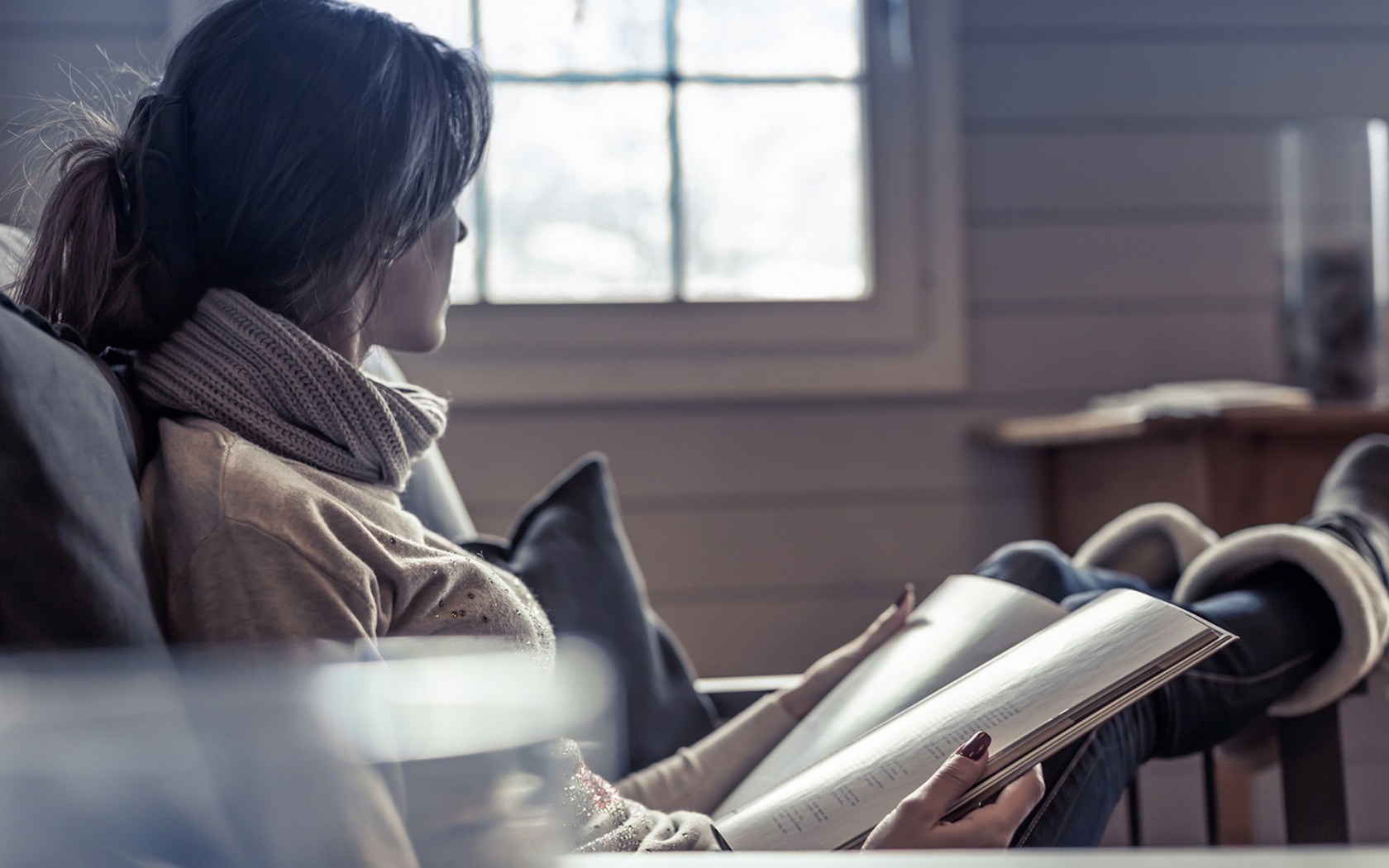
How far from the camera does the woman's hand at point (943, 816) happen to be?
24.3 inches

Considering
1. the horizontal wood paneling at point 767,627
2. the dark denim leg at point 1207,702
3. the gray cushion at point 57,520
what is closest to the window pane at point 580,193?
the horizontal wood paneling at point 767,627

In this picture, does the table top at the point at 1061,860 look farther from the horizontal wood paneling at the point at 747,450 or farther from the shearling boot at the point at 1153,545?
the horizontal wood paneling at the point at 747,450

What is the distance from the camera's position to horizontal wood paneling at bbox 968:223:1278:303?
185 cm

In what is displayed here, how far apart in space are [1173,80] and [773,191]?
27.5 inches

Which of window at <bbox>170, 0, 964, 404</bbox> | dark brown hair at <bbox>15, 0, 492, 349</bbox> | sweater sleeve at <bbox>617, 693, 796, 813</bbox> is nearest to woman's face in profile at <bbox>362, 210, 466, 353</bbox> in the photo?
dark brown hair at <bbox>15, 0, 492, 349</bbox>

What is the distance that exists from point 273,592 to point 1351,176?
1614 mm

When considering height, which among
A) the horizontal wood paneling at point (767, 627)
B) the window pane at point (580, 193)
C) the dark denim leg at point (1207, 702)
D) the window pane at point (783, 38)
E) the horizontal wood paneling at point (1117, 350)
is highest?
the window pane at point (783, 38)

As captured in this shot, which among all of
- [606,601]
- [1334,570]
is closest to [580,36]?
[606,601]

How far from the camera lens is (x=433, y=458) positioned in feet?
3.71

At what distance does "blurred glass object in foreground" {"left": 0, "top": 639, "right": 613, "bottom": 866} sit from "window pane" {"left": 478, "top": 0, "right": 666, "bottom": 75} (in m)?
1.75

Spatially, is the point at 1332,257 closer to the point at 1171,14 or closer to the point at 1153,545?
the point at 1171,14

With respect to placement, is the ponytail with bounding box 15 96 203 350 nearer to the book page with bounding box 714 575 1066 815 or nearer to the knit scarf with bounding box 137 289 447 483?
the knit scarf with bounding box 137 289 447 483

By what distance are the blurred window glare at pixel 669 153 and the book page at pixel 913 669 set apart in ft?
3.20

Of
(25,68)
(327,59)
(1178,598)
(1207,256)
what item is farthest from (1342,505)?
(25,68)
